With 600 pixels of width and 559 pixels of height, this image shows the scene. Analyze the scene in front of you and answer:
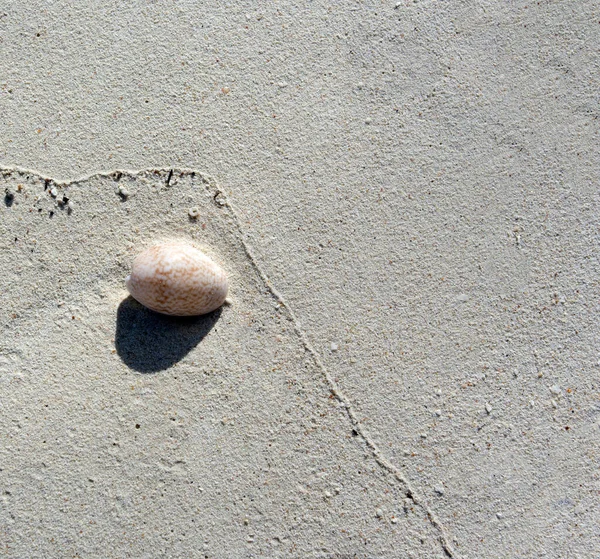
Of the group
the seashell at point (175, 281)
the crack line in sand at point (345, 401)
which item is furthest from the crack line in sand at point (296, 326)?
the seashell at point (175, 281)

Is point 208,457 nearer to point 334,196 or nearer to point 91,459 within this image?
point 91,459

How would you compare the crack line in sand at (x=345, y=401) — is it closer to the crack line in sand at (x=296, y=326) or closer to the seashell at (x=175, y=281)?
the crack line in sand at (x=296, y=326)

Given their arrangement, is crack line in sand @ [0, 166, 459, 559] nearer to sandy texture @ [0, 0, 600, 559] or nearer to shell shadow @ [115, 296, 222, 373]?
sandy texture @ [0, 0, 600, 559]

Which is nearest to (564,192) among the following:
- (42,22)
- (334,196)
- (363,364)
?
(334,196)

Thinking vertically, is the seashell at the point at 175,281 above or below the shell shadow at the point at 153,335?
above

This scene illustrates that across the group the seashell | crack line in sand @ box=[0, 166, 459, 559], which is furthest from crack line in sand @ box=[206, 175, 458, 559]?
the seashell

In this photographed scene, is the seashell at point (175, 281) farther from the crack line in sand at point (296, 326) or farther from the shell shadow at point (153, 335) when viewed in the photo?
the crack line in sand at point (296, 326)
